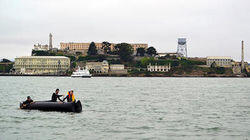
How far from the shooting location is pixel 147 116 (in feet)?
112

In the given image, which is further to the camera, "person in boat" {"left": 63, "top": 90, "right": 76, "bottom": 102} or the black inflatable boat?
"person in boat" {"left": 63, "top": 90, "right": 76, "bottom": 102}

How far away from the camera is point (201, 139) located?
24547 millimetres

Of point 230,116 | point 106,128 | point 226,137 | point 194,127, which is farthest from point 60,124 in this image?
point 230,116

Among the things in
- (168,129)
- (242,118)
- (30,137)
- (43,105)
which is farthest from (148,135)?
(43,105)

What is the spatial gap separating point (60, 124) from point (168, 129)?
25.3ft

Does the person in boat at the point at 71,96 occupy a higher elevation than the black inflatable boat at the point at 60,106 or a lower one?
higher

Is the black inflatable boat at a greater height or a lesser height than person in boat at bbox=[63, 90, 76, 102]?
lesser

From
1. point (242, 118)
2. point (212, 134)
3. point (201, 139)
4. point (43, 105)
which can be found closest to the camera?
point (201, 139)

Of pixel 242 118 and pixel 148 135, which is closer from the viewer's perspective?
pixel 148 135

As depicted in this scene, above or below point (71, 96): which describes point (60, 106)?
below

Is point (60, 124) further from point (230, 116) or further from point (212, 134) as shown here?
point (230, 116)

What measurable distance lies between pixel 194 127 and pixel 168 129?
2052 mm

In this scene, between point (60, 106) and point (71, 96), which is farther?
point (71, 96)

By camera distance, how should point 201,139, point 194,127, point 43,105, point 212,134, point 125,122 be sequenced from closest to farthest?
point 201,139 < point 212,134 < point 194,127 < point 125,122 < point 43,105
